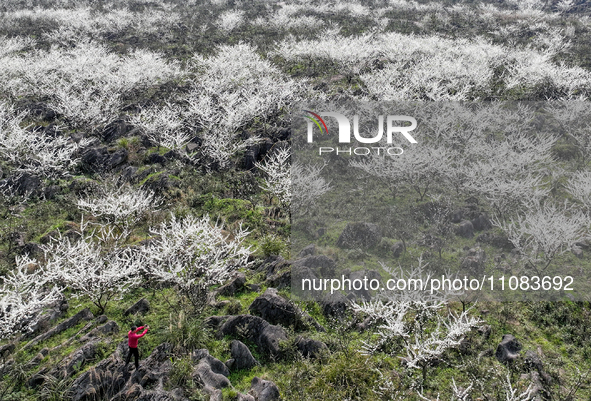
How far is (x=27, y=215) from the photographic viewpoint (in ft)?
59.6

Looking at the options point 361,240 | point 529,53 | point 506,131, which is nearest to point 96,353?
point 361,240

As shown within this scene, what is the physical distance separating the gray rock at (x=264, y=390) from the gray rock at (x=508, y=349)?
20.5ft

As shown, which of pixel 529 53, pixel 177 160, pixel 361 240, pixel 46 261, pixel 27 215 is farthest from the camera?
pixel 529 53

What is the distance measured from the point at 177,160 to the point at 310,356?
15611 mm

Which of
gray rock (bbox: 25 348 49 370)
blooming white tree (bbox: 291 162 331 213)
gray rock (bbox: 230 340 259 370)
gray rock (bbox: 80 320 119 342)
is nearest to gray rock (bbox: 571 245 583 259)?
blooming white tree (bbox: 291 162 331 213)

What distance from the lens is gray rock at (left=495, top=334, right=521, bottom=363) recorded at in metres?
10.3

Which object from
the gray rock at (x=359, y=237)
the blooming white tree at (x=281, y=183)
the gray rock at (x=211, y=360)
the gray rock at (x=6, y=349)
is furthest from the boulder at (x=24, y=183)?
the gray rock at (x=359, y=237)

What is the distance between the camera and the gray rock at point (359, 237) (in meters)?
16.8

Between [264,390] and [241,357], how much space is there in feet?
4.64

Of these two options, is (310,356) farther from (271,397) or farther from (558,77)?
(558,77)

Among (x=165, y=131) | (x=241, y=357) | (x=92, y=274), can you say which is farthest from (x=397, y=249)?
(x=165, y=131)

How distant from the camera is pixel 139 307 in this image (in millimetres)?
12086

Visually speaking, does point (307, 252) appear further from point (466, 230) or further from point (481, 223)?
point (481, 223)

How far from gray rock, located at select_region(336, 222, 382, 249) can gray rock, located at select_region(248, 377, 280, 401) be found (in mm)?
8431
